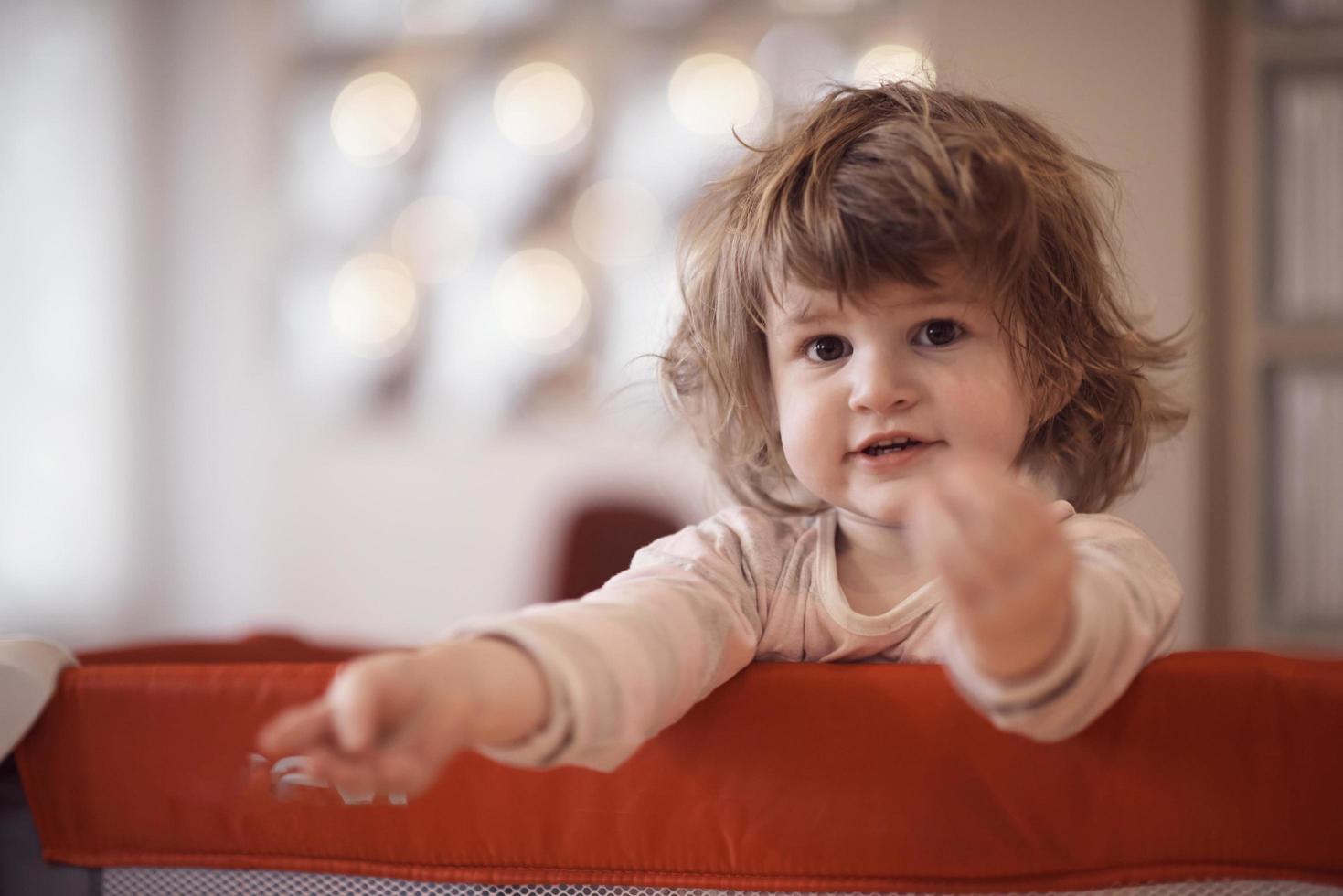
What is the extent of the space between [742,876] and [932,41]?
5.82ft

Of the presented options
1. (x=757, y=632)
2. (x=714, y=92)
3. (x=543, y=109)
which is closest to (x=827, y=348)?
(x=757, y=632)

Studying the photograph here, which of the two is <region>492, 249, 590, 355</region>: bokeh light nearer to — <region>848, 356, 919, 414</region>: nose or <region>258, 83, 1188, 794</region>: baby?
<region>258, 83, 1188, 794</region>: baby

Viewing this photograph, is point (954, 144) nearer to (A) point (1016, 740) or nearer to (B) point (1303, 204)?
(A) point (1016, 740)

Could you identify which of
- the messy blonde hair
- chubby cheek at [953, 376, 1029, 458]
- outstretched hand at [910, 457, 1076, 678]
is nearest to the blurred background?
the messy blonde hair

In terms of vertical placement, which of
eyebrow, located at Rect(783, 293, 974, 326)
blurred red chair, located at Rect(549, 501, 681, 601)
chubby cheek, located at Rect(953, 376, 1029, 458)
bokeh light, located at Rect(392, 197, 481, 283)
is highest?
bokeh light, located at Rect(392, 197, 481, 283)

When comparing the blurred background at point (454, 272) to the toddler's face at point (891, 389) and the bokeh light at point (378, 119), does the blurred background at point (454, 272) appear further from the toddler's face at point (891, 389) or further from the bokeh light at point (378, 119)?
the toddler's face at point (891, 389)

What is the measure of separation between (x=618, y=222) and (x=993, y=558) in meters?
1.95

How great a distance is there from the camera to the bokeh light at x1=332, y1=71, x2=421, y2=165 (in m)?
2.35

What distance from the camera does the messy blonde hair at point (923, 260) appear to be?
0.58 meters

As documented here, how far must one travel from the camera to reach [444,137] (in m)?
2.34

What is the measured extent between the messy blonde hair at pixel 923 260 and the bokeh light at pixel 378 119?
1.73 meters

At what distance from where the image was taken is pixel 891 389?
0.60 metres

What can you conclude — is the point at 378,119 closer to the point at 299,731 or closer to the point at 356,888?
the point at 356,888

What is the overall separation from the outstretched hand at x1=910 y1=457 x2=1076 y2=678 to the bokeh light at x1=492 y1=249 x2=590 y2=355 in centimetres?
190
